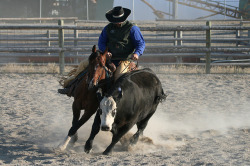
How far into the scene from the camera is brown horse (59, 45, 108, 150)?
15.6 feet

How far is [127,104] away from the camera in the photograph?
15.5 feet

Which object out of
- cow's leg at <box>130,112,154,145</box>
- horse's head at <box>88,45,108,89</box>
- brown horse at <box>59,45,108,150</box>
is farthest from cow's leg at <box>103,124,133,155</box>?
horse's head at <box>88,45,108,89</box>

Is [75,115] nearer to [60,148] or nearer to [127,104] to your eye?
[60,148]

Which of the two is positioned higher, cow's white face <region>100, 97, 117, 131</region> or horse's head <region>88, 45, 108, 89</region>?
horse's head <region>88, 45, 108, 89</region>

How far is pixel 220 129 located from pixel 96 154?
7.50 ft

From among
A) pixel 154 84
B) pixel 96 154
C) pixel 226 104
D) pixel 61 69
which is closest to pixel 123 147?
pixel 96 154

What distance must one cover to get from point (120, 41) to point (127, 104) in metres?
1.12

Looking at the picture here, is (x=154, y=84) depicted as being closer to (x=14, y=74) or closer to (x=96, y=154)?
(x=96, y=154)

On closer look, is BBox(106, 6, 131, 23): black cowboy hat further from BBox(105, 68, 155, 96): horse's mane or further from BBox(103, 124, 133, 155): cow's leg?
BBox(103, 124, 133, 155): cow's leg

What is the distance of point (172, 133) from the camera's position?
6188 millimetres

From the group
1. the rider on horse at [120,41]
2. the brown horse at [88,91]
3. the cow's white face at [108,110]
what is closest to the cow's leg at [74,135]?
the brown horse at [88,91]

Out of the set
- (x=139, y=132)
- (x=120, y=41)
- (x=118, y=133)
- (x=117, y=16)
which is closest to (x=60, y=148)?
(x=118, y=133)

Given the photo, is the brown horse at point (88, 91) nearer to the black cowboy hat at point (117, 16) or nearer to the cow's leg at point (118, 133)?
the cow's leg at point (118, 133)

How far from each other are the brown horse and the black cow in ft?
0.65
